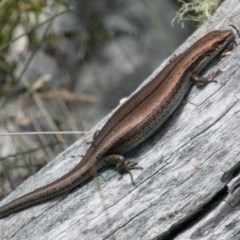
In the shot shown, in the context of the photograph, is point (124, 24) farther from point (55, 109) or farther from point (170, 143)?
point (170, 143)

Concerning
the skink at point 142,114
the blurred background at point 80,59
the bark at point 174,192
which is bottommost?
the bark at point 174,192

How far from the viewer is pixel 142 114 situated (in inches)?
161

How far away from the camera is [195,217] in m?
3.44

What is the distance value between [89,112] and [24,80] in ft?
2.27

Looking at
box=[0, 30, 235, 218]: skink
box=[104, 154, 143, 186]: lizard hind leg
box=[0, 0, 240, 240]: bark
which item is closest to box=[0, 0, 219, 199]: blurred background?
box=[0, 30, 235, 218]: skink

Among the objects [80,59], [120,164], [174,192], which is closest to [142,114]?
[120,164]

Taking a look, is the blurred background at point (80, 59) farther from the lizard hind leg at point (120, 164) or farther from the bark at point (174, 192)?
the bark at point (174, 192)

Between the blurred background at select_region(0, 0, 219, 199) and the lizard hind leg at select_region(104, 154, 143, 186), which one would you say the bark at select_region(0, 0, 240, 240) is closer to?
the lizard hind leg at select_region(104, 154, 143, 186)

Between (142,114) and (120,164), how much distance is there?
448 mm

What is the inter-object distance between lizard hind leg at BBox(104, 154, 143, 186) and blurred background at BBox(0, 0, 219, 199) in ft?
6.12

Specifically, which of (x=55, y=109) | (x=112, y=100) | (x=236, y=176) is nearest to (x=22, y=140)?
(x=55, y=109)

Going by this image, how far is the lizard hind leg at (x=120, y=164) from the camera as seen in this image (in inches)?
144

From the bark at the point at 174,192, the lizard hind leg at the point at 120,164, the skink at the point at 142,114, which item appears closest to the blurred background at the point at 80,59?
the skink at the point at 142,114

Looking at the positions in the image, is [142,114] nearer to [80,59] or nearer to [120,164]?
[120,164]
